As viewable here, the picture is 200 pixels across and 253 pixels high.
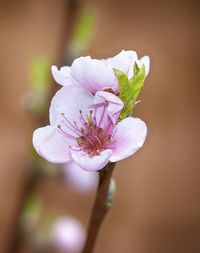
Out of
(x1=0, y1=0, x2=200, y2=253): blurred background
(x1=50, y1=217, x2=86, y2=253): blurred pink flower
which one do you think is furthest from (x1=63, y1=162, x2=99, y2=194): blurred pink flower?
(x1=0, y1=0, x2=200, y2=253): blurred background

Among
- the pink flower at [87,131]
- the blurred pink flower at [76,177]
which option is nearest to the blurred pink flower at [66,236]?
the blurred pink flower at [76,177]

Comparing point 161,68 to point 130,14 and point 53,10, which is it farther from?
point 53,10

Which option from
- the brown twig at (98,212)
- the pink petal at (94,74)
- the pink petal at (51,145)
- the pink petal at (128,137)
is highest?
the pink petal at (94,74)

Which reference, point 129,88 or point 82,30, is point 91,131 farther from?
point 82,30

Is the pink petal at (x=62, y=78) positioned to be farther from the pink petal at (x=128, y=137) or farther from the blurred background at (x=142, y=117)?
the blurred background at (x=142, y=117)

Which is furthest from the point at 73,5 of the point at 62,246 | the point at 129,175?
the point at 129,175

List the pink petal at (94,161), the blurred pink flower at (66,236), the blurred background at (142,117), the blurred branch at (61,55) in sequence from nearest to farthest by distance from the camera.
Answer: the pink petal at (94,161) < the blurred branch at (61,55) < the blurred pink flower at (66,236) < the blurred background at (142,117)

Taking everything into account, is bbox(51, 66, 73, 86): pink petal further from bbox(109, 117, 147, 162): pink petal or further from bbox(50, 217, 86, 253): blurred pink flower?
bbox(50, 217, 86, 253): blurred pink flower
